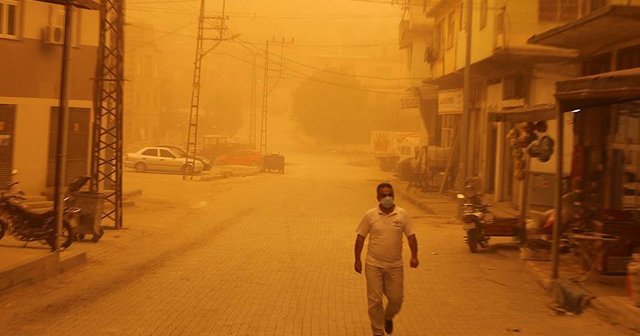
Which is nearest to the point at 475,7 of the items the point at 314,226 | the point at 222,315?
the point at 314,226

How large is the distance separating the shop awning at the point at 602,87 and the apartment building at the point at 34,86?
49.3ft

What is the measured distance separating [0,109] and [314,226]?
894 centimetres

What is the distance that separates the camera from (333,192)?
111 feet

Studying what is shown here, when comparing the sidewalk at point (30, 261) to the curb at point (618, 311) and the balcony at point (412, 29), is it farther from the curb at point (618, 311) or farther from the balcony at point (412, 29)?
the balcony at point (412, 29)

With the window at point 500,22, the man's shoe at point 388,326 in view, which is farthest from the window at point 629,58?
the man's shoe at point 388,326

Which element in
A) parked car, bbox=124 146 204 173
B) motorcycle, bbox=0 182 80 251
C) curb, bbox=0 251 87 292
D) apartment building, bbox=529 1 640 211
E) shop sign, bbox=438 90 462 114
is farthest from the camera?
parked car, bbox=124 146 204 173

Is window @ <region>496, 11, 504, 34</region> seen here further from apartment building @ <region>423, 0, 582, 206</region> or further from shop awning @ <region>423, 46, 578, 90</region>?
shop awning @ <region>423, 46, 578, 90</region>

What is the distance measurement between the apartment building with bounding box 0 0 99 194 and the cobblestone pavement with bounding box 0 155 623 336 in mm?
3270

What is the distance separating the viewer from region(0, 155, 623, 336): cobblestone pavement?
8281 mm

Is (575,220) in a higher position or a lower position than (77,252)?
higher

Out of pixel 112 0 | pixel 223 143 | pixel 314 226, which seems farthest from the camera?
pixel 223 143

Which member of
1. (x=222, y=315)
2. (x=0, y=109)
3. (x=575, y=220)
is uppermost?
(x=0, y=109)

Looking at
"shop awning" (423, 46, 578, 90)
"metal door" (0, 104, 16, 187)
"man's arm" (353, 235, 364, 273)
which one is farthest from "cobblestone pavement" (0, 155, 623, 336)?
"shop awning" (423, 46, 578, 90)

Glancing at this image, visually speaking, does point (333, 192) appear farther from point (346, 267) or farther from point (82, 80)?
point (346, 267)
